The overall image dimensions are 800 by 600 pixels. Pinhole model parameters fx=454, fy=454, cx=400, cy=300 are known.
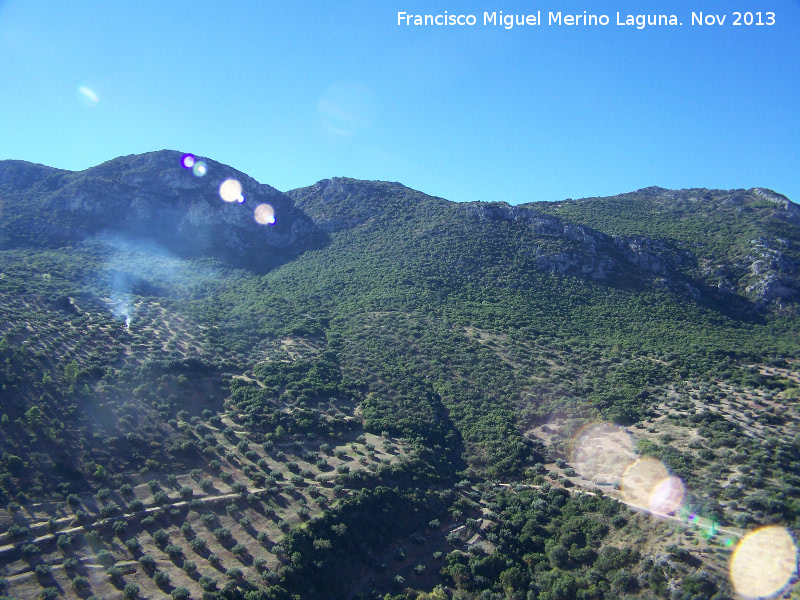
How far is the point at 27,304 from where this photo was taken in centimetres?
4041

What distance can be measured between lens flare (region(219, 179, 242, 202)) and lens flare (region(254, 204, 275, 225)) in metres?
4.25

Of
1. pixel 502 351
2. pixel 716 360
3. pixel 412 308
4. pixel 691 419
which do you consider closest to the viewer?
pixel 691 419

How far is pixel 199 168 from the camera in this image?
84625 mm

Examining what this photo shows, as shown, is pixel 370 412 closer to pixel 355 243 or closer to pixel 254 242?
pixel 355 243

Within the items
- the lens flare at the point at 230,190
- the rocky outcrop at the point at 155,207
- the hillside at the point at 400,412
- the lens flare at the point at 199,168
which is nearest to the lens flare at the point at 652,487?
the hillside at the point at 400,412

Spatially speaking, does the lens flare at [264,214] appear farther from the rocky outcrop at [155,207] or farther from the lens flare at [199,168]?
the lens flare at [199,168]

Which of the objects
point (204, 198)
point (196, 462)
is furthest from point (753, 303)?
point (204, 198)

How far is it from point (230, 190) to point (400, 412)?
64.5 metres

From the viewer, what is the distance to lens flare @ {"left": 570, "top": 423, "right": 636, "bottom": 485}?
27562mm

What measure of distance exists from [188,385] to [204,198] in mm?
55948

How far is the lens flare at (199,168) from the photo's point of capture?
275 ft

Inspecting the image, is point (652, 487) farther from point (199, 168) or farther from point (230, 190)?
point (199, 168)

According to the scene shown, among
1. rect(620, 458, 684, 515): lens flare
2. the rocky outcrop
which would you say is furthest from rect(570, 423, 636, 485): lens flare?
the rocky outcrop

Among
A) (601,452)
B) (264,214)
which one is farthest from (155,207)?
(601,452)
